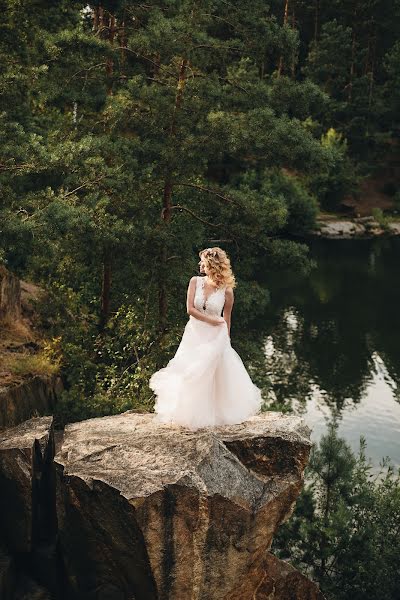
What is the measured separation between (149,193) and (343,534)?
321 inches

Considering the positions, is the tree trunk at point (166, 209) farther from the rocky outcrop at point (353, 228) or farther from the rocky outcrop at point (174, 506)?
the rocky outcrop at point (353, 228)

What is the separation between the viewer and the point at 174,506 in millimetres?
7199

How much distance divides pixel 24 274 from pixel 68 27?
556 centimetres

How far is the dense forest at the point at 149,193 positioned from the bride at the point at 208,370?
333 cm

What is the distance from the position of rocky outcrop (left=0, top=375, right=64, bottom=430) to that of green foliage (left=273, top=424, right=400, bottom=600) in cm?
432

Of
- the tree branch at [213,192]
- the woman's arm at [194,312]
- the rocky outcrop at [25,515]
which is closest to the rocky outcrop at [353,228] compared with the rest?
the tree branch at [213,192]

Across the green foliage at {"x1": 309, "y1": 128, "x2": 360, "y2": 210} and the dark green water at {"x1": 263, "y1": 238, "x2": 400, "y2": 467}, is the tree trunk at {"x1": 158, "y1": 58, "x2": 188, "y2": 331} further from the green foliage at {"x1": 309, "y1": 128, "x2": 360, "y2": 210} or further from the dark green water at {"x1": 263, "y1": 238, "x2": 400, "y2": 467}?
the green foliage at {"x1": 309, "y1": 128, "x2": 360, "y2": 210}

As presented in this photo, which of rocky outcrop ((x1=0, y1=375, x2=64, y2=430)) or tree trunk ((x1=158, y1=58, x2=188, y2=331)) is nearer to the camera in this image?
rocky outcrop ((x1=0, y1=375, x2=64, y2=430))

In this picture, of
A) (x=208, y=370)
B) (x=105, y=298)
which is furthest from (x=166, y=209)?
(x=208, y=370)

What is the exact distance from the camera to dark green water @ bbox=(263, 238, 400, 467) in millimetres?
20641

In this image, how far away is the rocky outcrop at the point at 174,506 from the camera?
285 inches

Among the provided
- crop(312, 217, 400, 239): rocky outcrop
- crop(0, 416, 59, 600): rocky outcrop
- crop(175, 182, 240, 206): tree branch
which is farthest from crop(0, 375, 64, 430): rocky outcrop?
crop(312, 217, 400, 239): rocky outcrop

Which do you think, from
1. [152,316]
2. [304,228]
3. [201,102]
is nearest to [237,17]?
[201,102]

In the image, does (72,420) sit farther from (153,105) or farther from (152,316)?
(153,105)
